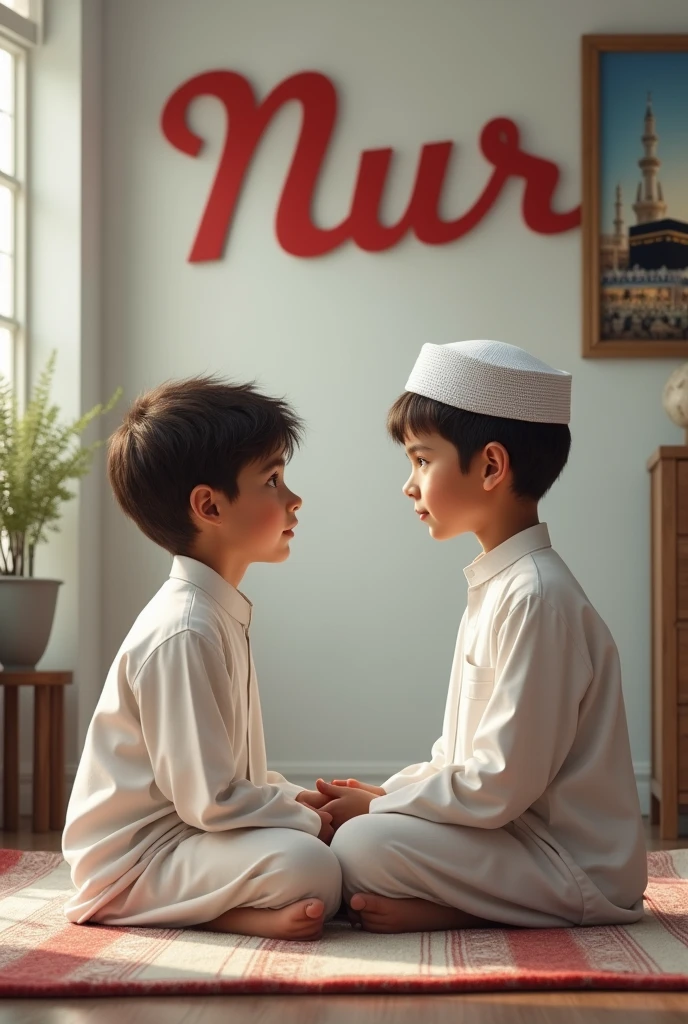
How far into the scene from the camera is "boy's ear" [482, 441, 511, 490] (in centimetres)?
188

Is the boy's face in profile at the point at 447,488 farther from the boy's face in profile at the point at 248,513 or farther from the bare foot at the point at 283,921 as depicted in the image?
the bare foot at the point at 283,921

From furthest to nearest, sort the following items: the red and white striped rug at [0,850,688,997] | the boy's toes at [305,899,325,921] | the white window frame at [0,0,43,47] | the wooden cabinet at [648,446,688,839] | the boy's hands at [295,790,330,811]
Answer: the white window frame at [0,0,43,47], the wooden cabinet at [648,446,688,839], the boy's hands at [295,790,330,811], the boy's toes at [305,899,325,921], the red and white striped rug at [0,850,688,997]

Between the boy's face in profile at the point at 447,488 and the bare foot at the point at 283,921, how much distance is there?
600mm

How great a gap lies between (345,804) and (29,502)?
170 centimetres

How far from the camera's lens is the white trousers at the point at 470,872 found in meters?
1.67

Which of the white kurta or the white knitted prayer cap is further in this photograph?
the white knitted prayer cap

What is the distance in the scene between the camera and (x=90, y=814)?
1.72 metres

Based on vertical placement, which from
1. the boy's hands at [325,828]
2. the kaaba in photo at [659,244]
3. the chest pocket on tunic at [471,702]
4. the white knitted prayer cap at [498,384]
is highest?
the kaaba in photo at [659,244]

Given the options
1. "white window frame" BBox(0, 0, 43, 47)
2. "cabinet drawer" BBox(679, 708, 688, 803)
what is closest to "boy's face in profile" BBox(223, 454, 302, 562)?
"cabinet drawer" BBox(679, 708, 688, 803)

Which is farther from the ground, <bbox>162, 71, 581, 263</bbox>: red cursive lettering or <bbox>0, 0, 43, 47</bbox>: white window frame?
<bbox>0, 0, 43, 47</bbox>: white window frame

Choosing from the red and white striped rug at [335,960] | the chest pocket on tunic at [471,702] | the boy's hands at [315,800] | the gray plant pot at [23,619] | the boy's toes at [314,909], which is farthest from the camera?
the gray plant pot at [23,619]

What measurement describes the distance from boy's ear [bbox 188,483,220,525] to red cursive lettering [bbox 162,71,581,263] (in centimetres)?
200

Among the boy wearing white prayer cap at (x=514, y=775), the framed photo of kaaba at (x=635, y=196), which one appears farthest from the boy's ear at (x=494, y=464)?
the framed photo of kaaba at (x=635, y=196)

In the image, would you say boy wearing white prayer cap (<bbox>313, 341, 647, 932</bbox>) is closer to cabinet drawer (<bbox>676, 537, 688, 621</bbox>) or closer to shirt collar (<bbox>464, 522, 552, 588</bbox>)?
shirt collar (<bbox>464, 522, 552, 588</bbox>)
